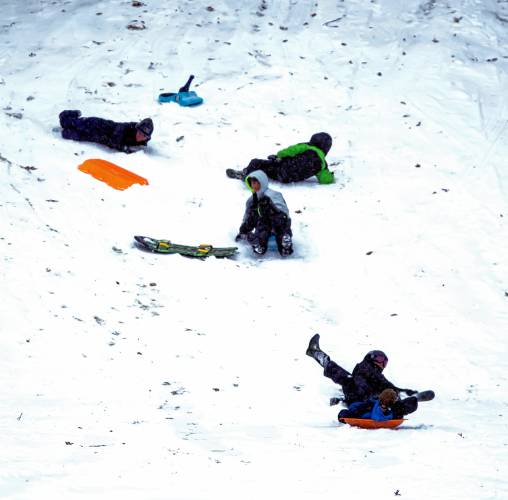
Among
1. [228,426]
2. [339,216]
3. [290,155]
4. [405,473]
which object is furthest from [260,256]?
[405,473]

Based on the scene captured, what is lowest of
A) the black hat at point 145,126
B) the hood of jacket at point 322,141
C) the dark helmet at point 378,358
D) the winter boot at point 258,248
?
the winter boot at point 258,248

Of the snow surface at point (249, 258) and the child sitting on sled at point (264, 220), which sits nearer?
the snow surface at point (249, 258)

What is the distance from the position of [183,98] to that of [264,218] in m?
4.20

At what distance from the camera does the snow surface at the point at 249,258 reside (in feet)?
15.6

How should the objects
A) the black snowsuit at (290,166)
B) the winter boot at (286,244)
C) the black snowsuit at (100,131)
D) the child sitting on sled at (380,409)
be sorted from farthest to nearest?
the black snowsuit at (100,131) → the black snowsuit at (290,166) → the winter boot at (286,244) → the child sitting on sled at (380,409)

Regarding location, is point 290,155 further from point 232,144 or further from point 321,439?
point 321,439

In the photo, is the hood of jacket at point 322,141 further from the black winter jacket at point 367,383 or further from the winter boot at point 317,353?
the black winter jacket at point 367,383

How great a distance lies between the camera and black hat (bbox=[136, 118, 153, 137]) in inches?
416

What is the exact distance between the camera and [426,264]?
8.77 m

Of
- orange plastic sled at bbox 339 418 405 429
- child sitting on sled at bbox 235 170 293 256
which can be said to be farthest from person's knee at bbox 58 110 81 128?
orange plastic sled at bbox 339 418 405 429

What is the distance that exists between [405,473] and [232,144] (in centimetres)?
780

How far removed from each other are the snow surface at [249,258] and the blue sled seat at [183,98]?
0.21 metres

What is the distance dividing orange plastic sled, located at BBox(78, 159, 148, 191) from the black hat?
682 millimetres

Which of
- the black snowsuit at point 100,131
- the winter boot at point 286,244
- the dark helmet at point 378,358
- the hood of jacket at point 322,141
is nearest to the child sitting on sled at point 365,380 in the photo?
the dark helmet at point 378,358
